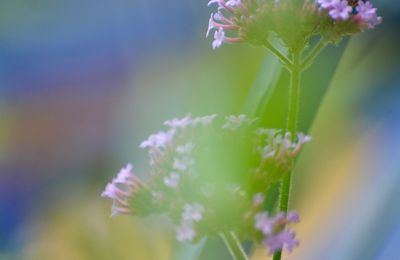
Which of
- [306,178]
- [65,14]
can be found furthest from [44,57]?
[306,178]

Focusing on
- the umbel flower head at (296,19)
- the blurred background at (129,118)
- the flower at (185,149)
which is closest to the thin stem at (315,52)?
the umbel flower head at (296,19)

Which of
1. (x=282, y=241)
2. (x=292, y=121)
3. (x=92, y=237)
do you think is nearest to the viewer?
(x=282, y=241)

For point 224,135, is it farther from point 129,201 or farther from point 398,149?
point 398,149

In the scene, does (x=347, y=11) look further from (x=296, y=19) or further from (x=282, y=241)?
(x=282, y=241)

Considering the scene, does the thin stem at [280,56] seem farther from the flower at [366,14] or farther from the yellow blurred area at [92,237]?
the yellow blurred area at [92,237]

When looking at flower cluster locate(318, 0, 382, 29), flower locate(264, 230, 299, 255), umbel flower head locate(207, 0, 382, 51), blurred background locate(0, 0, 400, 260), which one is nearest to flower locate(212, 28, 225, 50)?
umbel flower head locate(207, 0, 382, 51)

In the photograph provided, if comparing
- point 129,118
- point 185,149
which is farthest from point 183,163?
point 129,118
